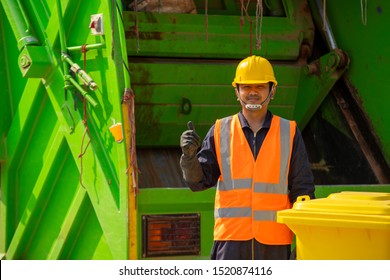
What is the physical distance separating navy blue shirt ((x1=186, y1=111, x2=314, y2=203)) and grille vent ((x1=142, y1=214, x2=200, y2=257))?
1.21 ft

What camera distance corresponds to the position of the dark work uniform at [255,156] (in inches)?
170

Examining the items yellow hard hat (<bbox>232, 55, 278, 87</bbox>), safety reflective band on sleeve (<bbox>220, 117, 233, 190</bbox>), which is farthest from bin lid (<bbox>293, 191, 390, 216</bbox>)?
yellow hard hat (<bbox>232, 55, 278, 87</bbox>)

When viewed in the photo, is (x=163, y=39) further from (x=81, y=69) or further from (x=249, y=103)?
(x=249, y=103)

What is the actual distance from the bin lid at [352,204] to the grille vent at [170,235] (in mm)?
890

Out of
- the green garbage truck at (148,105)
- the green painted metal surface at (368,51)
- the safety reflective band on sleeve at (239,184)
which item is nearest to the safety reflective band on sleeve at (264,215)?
the safety reflective band on sleeve at (239,184)

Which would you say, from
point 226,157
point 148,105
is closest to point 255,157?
point 226,157

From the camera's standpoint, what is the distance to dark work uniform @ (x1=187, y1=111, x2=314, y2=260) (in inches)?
170

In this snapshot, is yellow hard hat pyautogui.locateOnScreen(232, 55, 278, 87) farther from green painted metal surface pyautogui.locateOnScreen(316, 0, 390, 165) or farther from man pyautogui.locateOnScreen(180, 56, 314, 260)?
green painted metal surface pyautogui.locateOnScreen(316, 0, 390, 165)

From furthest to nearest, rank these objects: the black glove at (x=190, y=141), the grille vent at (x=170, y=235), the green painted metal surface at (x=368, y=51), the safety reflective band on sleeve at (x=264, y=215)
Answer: the green painted metal surface at (x=368, y=51), the grille vent at (x=170, y=235), the safety reflective band on sleeve at (x=264, y=215), the black glove at (x=190, y=141)

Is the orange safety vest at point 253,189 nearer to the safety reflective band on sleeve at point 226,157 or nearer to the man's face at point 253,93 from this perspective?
the safety reflective band on sleeve at point 226,157

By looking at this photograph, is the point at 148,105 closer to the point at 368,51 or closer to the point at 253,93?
the point at 368,51

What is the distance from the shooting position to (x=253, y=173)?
431 cm

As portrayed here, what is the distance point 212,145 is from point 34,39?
4.38ft
